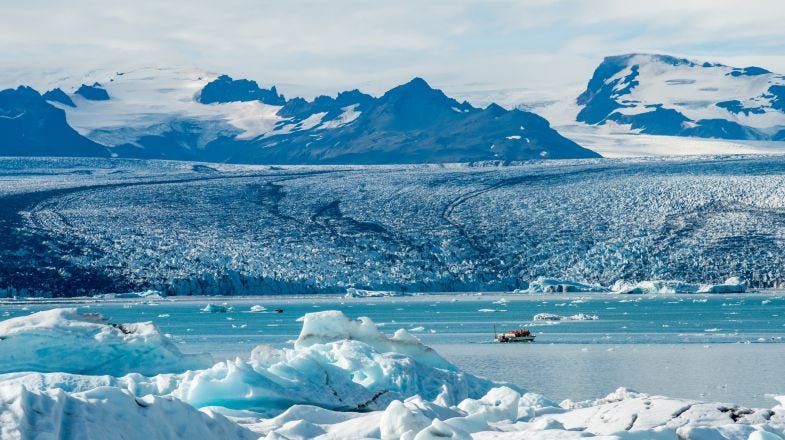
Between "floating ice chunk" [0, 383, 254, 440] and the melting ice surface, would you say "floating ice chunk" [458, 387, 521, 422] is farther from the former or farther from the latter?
"floating ice chunk" [0, 383, 254, 440]

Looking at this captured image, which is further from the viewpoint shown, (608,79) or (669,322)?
(608,79)

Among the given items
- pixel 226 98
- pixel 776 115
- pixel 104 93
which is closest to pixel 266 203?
pixel 104 93

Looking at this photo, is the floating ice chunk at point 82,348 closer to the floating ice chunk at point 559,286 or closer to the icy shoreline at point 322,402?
the icy shoreline at point 322,402

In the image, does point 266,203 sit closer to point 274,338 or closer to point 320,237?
point 320,237

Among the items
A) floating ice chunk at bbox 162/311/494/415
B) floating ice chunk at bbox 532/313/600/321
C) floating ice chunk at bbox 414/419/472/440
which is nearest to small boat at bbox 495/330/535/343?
floating ice chunk at bbox 532/313/600/321

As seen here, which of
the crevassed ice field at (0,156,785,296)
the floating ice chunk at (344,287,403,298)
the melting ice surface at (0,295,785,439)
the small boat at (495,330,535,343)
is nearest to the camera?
the melting ice surface at (0,295,785,439)

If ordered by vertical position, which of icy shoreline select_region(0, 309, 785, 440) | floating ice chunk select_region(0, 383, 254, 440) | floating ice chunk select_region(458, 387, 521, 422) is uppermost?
floating ice chunk select_region(0, 383, 254, 440)
